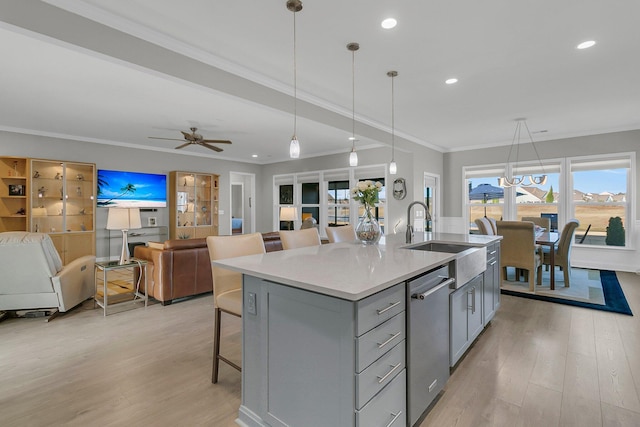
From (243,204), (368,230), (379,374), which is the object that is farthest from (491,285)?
(243,204)

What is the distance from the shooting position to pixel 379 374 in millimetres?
1449

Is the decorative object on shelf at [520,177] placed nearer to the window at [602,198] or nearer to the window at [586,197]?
the window at [586,197]

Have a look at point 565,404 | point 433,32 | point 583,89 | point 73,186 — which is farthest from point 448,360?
point 73,186

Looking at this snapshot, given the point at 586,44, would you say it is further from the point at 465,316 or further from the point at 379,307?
the point at 379,307

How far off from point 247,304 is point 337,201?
6159 mm

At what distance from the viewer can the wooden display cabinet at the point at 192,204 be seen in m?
7.28

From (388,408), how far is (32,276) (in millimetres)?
3771

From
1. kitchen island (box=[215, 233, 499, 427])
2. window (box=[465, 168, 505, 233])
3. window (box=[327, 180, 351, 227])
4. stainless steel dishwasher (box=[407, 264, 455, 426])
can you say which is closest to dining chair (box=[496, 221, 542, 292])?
window (box=[465, 168, 505, 233])

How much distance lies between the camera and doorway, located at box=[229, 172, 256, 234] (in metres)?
9.40

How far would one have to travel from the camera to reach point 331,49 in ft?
9.61

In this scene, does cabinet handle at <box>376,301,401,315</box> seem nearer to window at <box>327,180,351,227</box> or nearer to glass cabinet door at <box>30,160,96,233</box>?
window at <box>327,180,351,227</box>

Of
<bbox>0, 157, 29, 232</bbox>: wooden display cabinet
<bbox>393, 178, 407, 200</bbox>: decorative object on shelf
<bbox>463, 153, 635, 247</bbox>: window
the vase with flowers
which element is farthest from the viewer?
<bbox>393, 178, 407, 200</bbox>: decorative object on shelf

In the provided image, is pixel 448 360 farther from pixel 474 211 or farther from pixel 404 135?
pixel 474 211

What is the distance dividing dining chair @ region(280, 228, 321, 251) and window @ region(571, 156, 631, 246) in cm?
592
